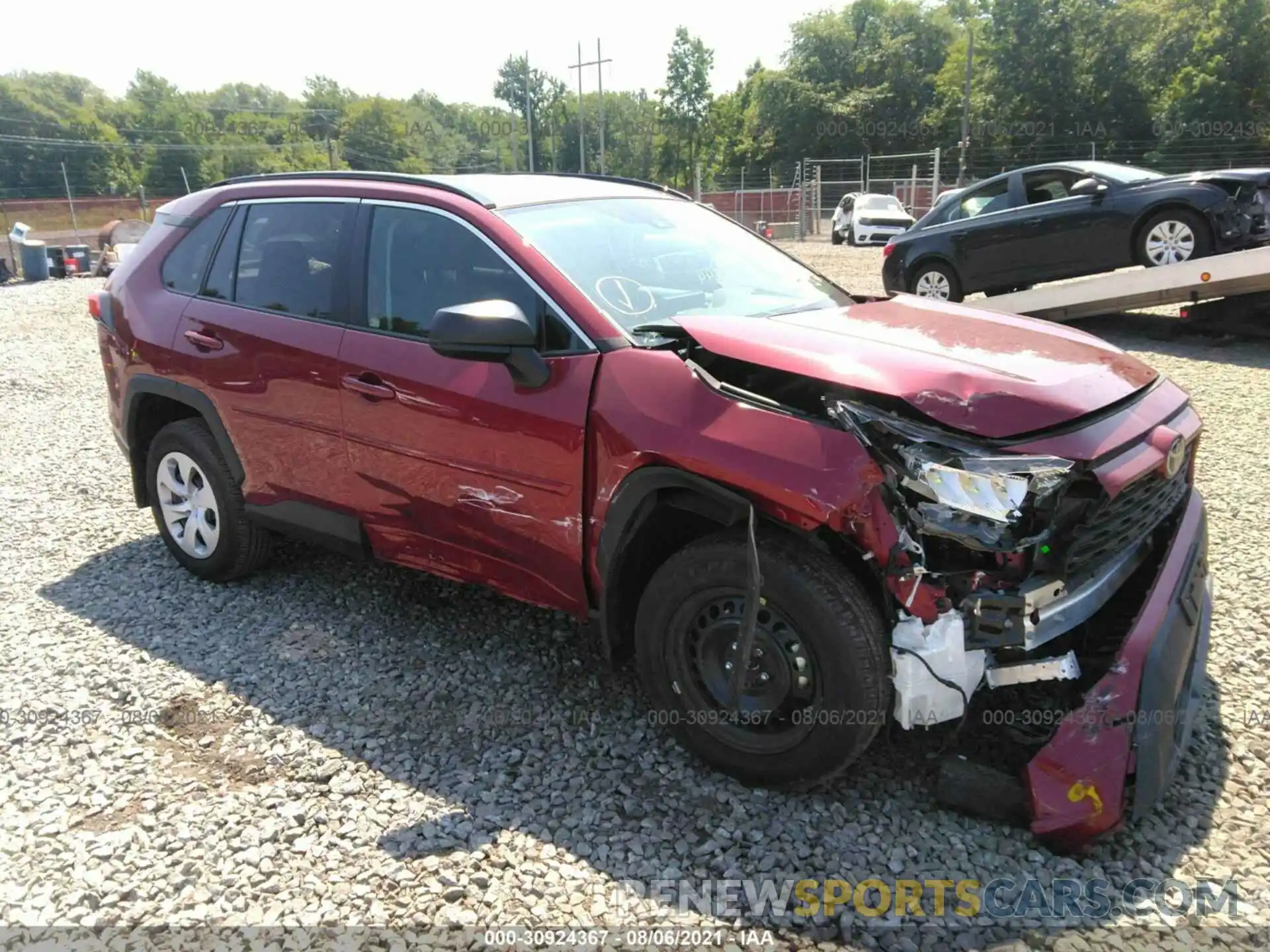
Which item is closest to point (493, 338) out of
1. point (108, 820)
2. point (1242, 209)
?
→ point (108, 820)

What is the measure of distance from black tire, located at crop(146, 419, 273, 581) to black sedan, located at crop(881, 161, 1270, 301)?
365 inches

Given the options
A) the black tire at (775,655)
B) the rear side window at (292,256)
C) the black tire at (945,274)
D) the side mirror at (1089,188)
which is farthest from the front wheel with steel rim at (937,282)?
the black tire at (775,655)

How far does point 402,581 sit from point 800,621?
2603 mm

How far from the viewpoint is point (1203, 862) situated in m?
2.58

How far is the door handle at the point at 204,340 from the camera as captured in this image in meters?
4.18

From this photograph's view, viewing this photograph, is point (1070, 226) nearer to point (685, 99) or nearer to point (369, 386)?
point (369, 386)

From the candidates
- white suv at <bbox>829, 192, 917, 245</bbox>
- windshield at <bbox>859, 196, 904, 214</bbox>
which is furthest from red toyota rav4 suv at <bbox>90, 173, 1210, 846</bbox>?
Result: windshield at <bbox>859, 196, 904, 214</bbox>

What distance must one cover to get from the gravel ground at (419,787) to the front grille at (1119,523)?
2.68ft

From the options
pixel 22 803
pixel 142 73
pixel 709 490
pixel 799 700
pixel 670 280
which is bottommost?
pixel 22 803

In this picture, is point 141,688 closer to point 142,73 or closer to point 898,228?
point 898,228

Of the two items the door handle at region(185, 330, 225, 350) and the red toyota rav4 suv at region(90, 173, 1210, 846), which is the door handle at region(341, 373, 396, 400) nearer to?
the red toyota rav4 suv at region(90, 173, 1210, 846)

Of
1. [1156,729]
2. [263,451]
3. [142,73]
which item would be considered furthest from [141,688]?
[142,73]

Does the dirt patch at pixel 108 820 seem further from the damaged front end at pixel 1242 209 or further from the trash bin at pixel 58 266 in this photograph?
the trash bin at pixel 58 266

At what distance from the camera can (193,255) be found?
177 inches
